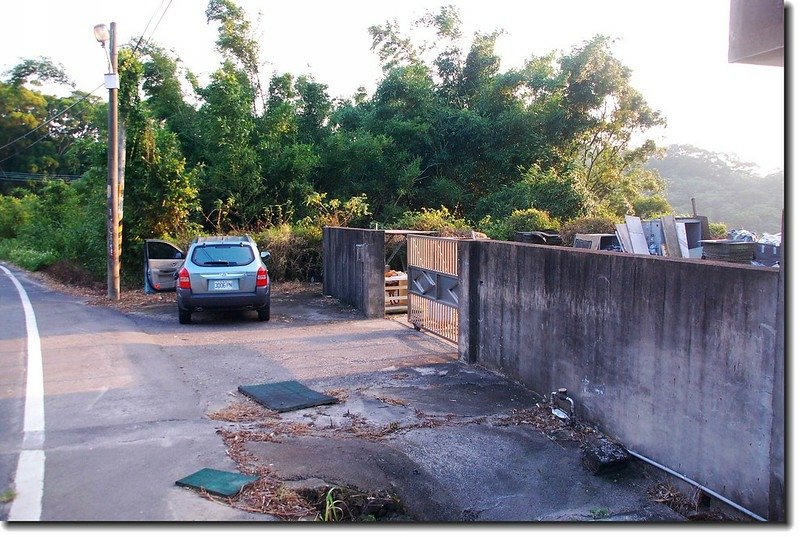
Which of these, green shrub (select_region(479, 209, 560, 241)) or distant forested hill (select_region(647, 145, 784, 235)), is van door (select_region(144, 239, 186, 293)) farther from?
distant forested hill (select_region(647, 145, 784, 235))

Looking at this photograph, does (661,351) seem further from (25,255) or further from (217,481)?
(25,255)

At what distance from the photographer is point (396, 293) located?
14.9m

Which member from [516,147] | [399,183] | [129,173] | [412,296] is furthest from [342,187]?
[412,296]

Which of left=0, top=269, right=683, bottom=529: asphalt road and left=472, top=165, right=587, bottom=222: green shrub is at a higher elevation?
left=472, top=165, right=587, bottom=222: green shrub

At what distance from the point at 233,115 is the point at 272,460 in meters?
17.0

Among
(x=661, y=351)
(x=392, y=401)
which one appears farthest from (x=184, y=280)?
(x=661, y=351)

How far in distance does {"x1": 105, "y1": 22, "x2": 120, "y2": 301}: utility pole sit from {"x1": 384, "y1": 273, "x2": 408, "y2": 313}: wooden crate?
261 inches

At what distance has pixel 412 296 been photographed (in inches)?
512

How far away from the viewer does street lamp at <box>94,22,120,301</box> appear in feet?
52.5

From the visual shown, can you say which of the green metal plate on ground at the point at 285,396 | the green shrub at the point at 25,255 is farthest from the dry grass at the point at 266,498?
the green shrub at the point at 25,255

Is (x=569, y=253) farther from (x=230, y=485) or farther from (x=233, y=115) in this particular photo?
(x=233, y=115)

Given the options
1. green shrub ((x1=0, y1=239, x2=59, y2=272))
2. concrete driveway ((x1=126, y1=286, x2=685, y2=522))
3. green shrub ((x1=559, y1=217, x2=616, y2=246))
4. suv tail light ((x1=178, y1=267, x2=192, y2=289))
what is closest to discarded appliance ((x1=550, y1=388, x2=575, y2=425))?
concrete driveway ((x1=126, y1=286, x2=685, y2=522))

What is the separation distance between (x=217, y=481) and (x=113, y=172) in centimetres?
1256

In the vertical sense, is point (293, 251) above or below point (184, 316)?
above
